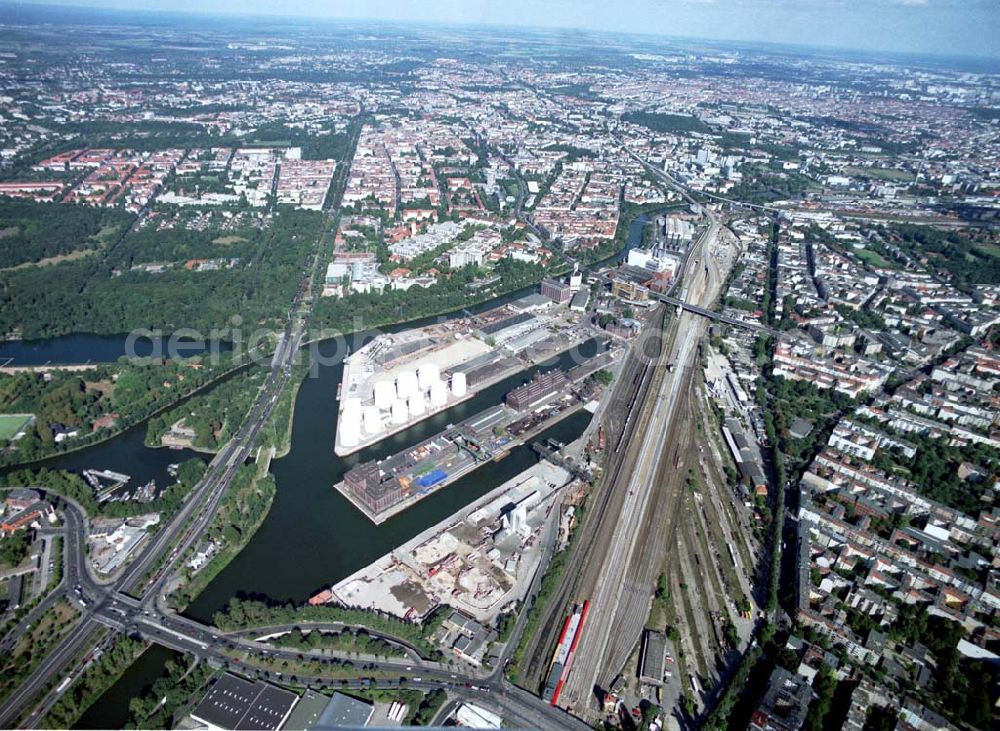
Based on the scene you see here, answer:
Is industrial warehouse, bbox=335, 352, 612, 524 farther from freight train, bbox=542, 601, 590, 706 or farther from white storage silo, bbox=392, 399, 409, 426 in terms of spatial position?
freight train, bbox=542, 601, 590, 706

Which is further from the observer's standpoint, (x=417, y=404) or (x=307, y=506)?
(x=417, y=404)

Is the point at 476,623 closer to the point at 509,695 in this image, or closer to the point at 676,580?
the point at 509,695

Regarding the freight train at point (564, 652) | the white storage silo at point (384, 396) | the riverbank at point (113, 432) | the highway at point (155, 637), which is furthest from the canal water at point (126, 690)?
the white storage silo at point (384, 396)

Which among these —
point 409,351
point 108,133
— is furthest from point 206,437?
point 108,133

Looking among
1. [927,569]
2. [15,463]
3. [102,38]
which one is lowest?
[15,463]

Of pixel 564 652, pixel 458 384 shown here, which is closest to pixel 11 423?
pixel 458 384

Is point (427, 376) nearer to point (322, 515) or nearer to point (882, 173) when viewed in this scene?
point (322, 515)
